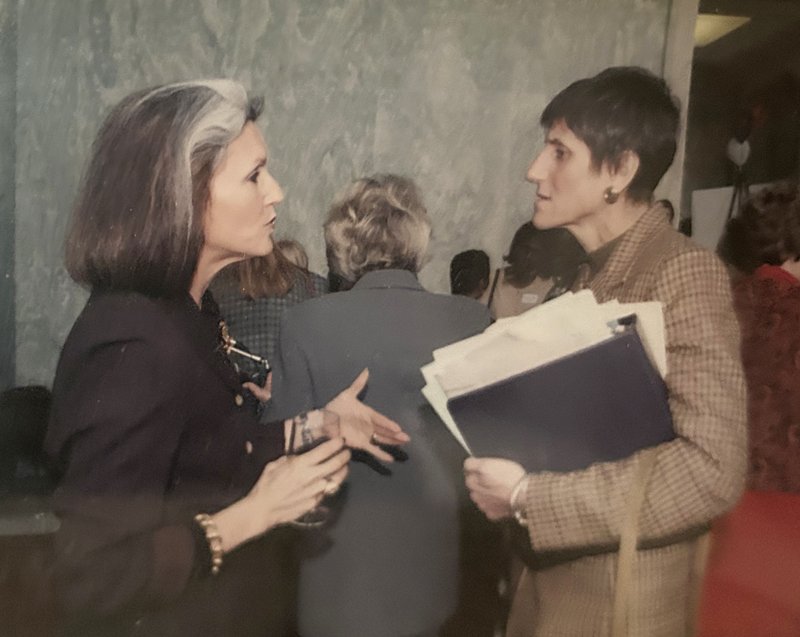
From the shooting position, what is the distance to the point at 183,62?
2.00 ft

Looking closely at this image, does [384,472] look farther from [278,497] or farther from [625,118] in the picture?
[625,118]

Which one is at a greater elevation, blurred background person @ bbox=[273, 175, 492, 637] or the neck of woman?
the neck of woman

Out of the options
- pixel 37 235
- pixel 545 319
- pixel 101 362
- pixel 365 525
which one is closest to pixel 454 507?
pixel 365 525

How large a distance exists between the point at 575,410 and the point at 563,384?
0.03 metres

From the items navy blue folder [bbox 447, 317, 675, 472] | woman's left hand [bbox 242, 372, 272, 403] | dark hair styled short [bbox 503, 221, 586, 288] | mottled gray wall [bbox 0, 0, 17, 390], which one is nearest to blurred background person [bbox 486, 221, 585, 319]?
dark hair styled short [bbox 503, 221, 586, 288]

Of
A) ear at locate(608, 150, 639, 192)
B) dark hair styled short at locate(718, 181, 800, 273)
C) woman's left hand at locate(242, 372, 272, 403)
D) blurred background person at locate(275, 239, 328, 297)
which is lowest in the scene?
woman's left hand at locate(242, 372, 272, 403)

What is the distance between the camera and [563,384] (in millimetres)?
579

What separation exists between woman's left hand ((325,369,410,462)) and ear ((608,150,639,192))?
0.28 m

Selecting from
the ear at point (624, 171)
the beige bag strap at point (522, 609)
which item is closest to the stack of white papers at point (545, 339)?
the ear at point (624, 171)

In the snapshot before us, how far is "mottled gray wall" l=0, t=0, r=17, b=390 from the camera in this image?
625 mm

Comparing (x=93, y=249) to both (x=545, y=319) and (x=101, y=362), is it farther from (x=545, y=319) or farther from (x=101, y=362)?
(x=545, y=319)

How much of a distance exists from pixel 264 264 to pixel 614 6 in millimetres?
405

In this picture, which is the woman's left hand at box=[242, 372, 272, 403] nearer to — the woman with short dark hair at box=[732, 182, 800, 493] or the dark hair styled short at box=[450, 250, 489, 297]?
the dark hair styled short at box=[450, 250, 489, 297]

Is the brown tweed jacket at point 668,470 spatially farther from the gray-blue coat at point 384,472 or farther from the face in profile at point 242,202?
the face in profile at point 242,202
